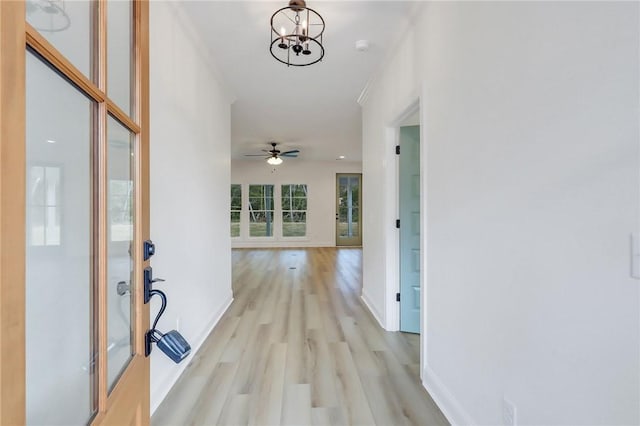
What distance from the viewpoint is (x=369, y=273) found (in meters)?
3.76

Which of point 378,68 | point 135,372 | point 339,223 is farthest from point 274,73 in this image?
point 339,223

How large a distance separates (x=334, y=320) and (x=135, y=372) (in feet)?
8.30

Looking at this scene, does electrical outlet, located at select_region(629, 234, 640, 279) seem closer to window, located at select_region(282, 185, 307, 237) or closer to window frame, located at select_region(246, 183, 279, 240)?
window, located at select_region(282, 185, 307, 237)

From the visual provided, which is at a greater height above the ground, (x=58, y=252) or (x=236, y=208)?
(x=236, y=208)

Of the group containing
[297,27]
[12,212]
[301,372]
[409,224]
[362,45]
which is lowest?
[301,372]

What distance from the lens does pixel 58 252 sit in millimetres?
716

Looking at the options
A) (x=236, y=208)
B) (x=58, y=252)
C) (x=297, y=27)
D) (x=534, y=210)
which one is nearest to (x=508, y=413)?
(x=534, y=210)

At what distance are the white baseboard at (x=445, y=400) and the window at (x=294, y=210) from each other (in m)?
7.72

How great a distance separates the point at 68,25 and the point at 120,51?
8.7 inches

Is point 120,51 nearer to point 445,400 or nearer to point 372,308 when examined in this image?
point 445,400

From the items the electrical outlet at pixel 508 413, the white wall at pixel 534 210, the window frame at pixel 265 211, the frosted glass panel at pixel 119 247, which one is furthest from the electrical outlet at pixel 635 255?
the window frame at pixel 265 211

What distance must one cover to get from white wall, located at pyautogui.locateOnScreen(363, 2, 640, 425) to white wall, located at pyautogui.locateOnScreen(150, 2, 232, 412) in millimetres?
1725

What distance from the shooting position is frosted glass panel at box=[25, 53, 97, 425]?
0.62 meters

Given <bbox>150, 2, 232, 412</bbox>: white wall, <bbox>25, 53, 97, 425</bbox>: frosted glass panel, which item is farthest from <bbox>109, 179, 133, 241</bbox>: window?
<bbox>150, 2, 232, 412</bbox>: white wall
